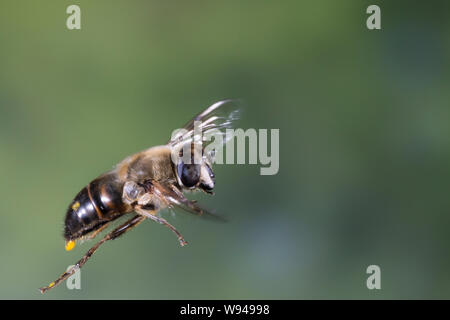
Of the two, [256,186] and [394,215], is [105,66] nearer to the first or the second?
[256,186]

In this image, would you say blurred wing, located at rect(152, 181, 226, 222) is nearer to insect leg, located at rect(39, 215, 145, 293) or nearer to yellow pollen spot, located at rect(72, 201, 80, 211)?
insect leg, located at rect(39, 215, 145, 293)

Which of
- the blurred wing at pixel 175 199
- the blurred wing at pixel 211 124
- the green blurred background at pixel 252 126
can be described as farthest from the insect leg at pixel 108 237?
the green blurred background at pixel 252 126

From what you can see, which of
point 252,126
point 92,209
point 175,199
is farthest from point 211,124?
point 252,126

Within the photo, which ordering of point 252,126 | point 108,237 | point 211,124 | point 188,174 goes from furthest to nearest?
1. point 252,126
2. point 211,124
3. point 188,174
4. point 108,237

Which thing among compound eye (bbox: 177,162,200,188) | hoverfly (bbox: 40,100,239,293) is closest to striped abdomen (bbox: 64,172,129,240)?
hoverfly (bbox: 40,100,239,293)

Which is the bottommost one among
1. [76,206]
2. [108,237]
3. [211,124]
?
[108,237]

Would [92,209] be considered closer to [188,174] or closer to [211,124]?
[188,174]
